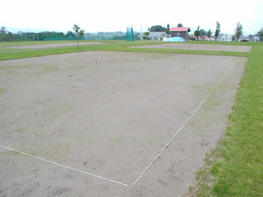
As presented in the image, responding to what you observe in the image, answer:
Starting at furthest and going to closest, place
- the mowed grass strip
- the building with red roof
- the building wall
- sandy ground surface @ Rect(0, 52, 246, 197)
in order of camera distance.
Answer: the building wall, the building with red roof, sandy ground surface @ Rect(0, 52, 246, 197), the mowed grass strip

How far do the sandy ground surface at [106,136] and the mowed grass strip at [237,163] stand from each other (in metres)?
0.19

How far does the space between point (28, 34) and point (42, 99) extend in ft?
199

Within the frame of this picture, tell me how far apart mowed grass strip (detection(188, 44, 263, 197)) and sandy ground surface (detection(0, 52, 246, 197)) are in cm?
19

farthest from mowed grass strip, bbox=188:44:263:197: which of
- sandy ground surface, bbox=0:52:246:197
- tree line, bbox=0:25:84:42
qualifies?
tree line, bbox=0:25:84:42

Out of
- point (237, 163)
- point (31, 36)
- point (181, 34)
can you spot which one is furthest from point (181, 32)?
point (237, 163)

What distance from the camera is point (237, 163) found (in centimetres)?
323

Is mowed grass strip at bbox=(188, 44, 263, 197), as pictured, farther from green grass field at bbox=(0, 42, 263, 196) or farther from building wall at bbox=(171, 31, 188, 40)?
building wall at bbox=(171, 31, 188, 40)

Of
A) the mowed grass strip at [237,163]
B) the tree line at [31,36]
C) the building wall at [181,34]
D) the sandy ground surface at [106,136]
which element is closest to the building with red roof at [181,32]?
the building wall at [181,34]

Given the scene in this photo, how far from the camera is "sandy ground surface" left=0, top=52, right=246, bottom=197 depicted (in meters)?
2.84

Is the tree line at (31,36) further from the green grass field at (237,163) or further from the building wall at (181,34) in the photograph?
the green grass field at (237,163)

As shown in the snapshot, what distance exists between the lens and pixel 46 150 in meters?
3.61

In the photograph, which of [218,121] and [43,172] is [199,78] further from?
[43,172]

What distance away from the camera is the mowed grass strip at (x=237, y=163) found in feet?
8.87

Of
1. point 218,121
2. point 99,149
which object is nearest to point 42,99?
point 99,149
